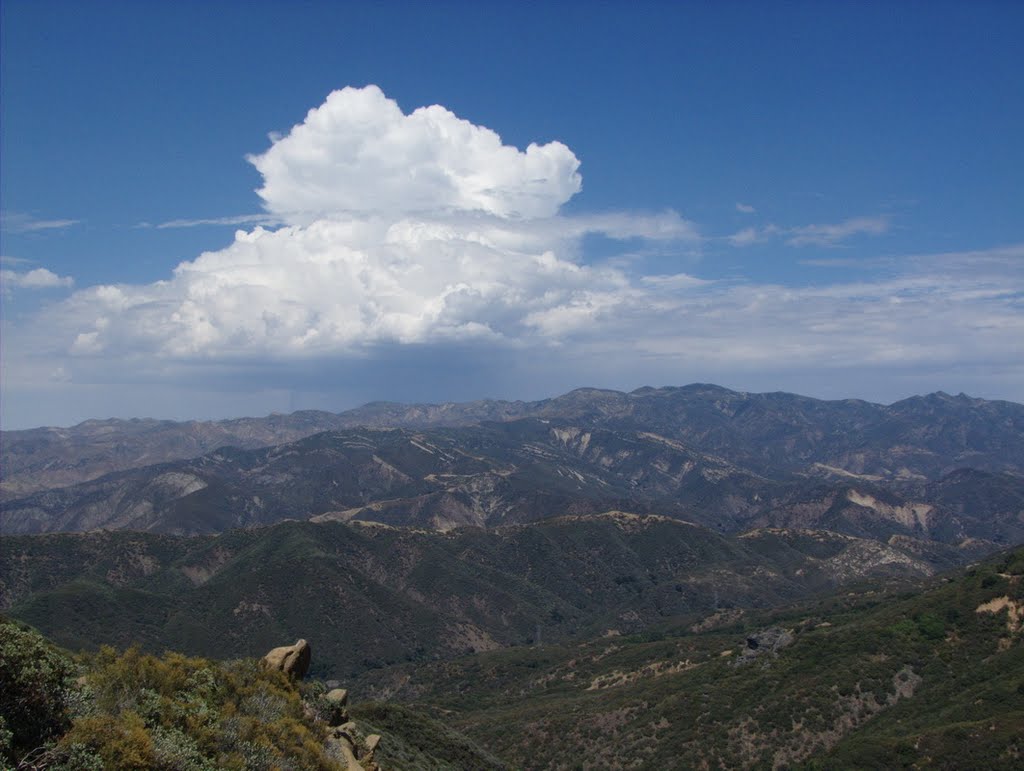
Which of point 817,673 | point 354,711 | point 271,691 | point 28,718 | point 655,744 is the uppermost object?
point 28,718

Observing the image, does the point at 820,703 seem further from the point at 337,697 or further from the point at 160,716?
the point at 160,716

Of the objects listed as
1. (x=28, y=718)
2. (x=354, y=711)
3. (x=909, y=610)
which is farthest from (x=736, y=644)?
(x=28, y=718)

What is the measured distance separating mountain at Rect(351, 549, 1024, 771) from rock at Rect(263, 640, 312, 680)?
169 ft

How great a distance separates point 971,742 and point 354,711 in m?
55.6

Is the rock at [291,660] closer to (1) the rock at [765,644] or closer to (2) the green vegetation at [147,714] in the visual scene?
(2) the green vegetation at [147,714]

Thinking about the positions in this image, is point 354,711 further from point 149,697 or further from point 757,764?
point 149,697

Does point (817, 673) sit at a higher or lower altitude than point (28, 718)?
lower

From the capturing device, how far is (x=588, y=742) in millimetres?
89625

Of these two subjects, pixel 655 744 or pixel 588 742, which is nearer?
pixel 655 744

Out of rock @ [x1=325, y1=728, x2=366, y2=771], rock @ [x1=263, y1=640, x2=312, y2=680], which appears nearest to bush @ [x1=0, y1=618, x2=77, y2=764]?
rock @ [x1=325, y1=728, x2=366, y2=771]

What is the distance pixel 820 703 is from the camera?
8156 cm

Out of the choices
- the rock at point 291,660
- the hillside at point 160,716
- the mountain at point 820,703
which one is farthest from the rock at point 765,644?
the hillside at point 160,716

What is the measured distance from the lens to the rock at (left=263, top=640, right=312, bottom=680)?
36.6m

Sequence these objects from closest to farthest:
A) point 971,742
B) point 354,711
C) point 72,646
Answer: point 971,742
point 354,711
point 72,646
